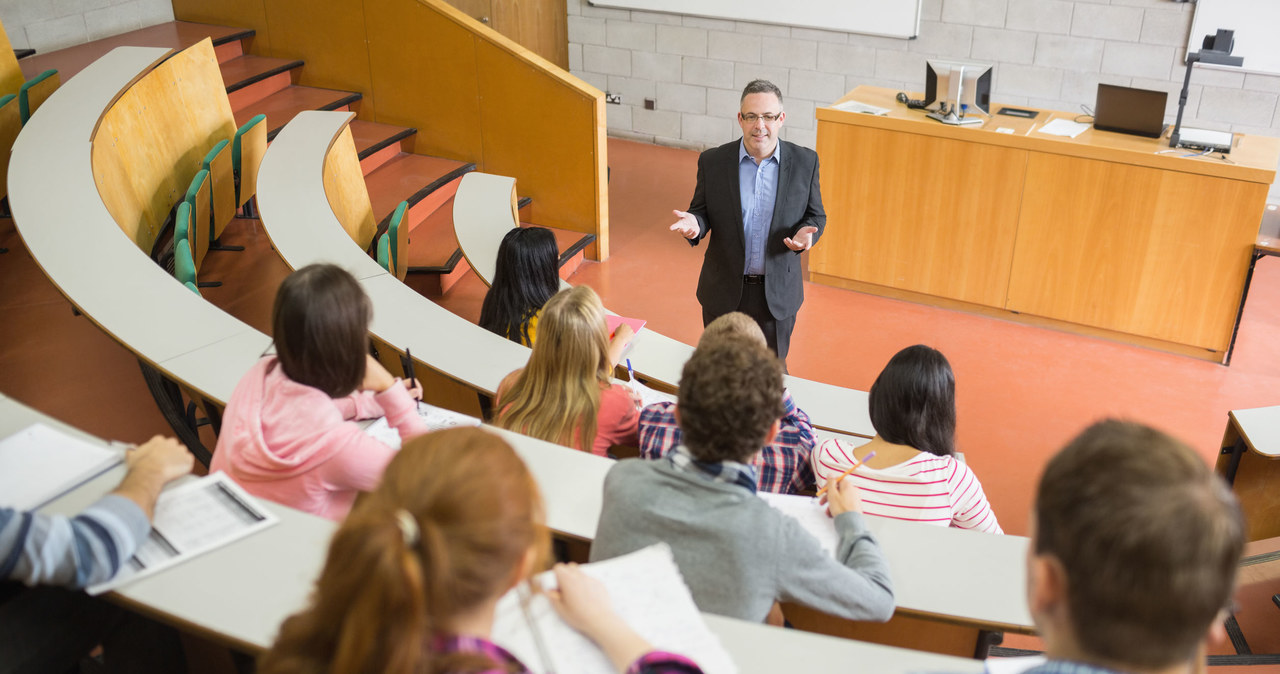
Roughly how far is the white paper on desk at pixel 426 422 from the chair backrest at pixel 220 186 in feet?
7.87

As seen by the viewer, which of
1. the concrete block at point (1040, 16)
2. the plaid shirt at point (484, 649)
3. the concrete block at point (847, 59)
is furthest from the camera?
the concrete block at point (847, 59)

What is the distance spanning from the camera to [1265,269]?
5.68 meters

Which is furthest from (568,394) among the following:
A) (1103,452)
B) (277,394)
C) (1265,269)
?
(1265,269)

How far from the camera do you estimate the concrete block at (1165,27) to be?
5852 millimetres

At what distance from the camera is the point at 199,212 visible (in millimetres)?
4039

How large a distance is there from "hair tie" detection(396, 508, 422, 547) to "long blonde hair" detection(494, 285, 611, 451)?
1.32m

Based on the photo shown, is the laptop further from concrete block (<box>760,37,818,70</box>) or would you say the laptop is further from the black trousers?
concrete block (<box>760,37,818,70</box>)

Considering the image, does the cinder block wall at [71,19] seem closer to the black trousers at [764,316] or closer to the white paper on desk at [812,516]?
the black trousers at [764,316]

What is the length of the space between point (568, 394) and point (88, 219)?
1919mm

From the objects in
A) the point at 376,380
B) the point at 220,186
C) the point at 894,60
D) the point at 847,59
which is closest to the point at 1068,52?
the point at 894,60

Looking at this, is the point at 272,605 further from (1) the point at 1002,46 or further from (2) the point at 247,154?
(1) the point at 1002,46

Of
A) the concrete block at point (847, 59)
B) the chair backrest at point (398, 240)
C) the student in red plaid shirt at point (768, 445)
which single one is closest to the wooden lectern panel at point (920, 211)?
the concrete block at point (847, 59)

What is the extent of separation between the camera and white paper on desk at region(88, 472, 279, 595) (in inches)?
59.8

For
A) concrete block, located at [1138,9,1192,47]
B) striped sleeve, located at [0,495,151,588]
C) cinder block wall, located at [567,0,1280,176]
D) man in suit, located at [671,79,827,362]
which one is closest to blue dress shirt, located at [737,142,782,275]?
man in suit, located at [671,79,827,362]
